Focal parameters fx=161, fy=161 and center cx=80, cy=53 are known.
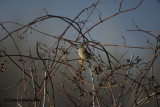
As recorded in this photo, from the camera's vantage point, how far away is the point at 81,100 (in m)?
0.41

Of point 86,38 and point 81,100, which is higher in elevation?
point 86,38

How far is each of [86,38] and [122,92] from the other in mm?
188

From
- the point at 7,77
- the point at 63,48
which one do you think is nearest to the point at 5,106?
the point at 7,77

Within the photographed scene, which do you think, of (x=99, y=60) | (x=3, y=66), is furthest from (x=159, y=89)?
(x=3, y=66)

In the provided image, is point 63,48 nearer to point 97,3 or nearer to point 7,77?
point 97,3

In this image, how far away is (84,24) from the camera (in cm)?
35

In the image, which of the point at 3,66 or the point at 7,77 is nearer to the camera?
the point at 3,66

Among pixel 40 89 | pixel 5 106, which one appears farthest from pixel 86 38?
pixel 5 106

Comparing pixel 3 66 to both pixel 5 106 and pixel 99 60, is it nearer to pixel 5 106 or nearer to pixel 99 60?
pixel 99 60

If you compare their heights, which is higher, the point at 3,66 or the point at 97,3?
the point at 97,3

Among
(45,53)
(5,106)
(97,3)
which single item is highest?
(97,3)

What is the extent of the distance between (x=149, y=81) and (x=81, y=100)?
17 cm

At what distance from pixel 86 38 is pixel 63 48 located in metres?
0.06

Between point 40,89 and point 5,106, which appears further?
point 5,106
